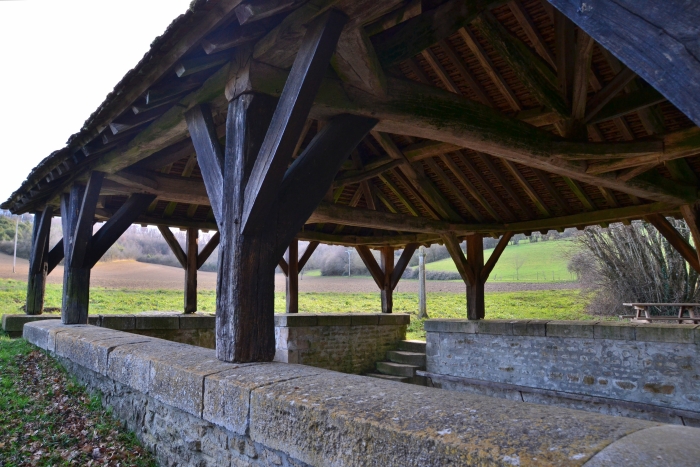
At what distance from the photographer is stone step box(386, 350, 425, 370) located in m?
9.43

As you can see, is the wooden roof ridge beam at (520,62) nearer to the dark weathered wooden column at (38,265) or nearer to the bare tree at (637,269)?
the dark weathered wooden column at (38,265)

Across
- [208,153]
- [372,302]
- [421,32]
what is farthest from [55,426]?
[372,302]

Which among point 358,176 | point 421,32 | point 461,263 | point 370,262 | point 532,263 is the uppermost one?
point 421,32

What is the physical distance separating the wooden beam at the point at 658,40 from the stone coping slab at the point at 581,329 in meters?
6.21

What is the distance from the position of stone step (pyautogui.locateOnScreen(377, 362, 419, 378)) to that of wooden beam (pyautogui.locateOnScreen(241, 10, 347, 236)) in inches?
274

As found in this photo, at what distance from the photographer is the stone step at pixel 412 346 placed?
33.0ft

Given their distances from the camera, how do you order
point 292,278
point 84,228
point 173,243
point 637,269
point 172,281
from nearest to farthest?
point 84,228, point 173,243, point 292,278, point 637,269, point 172,281

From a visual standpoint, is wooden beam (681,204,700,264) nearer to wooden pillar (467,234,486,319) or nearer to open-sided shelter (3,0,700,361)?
open-sided shelter (3,0,700,361)

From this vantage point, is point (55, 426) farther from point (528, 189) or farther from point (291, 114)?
point (528, 189)

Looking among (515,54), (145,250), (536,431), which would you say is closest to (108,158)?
(515,54)

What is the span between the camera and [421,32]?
3436 mm

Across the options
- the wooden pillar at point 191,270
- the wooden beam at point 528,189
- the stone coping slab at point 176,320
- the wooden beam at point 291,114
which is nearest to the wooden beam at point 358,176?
the wooden beam at point 528,189

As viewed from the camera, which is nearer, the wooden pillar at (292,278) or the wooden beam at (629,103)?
the wooden beam at (629,103)

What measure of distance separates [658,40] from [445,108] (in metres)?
2.57
